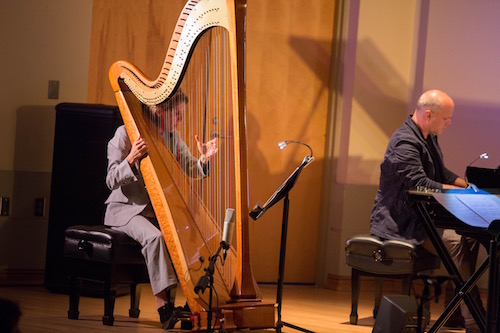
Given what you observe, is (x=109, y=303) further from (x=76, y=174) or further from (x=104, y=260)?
(x=76, y=174)

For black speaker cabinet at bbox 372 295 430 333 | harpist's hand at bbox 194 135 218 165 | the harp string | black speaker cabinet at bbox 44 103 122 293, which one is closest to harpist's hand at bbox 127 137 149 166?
the harp string

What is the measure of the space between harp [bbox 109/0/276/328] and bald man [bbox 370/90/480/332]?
3.23ft

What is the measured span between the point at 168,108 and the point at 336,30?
8.50 feet

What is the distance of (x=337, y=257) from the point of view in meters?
6.42

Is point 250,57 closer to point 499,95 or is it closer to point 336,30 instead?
point 336,30

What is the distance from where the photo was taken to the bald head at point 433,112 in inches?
197

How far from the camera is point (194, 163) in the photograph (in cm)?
451

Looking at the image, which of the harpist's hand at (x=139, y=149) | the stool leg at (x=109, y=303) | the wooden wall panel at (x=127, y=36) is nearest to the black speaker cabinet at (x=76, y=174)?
the wooden wall panel at (x=127, y=36)

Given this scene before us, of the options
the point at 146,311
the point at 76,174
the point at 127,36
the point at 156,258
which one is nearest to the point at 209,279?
the point at 156,258

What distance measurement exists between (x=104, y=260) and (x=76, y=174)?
3.64 ft

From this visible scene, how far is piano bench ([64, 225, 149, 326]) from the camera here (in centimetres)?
441

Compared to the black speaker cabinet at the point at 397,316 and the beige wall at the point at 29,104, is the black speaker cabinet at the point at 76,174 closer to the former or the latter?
the beige wall at the point at 29,104

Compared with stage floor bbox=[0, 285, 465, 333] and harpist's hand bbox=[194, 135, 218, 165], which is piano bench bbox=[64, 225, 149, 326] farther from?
harpist's hand bbox=[194, 135, 218, 165]

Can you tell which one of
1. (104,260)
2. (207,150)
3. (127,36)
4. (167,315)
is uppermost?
(127,36)
